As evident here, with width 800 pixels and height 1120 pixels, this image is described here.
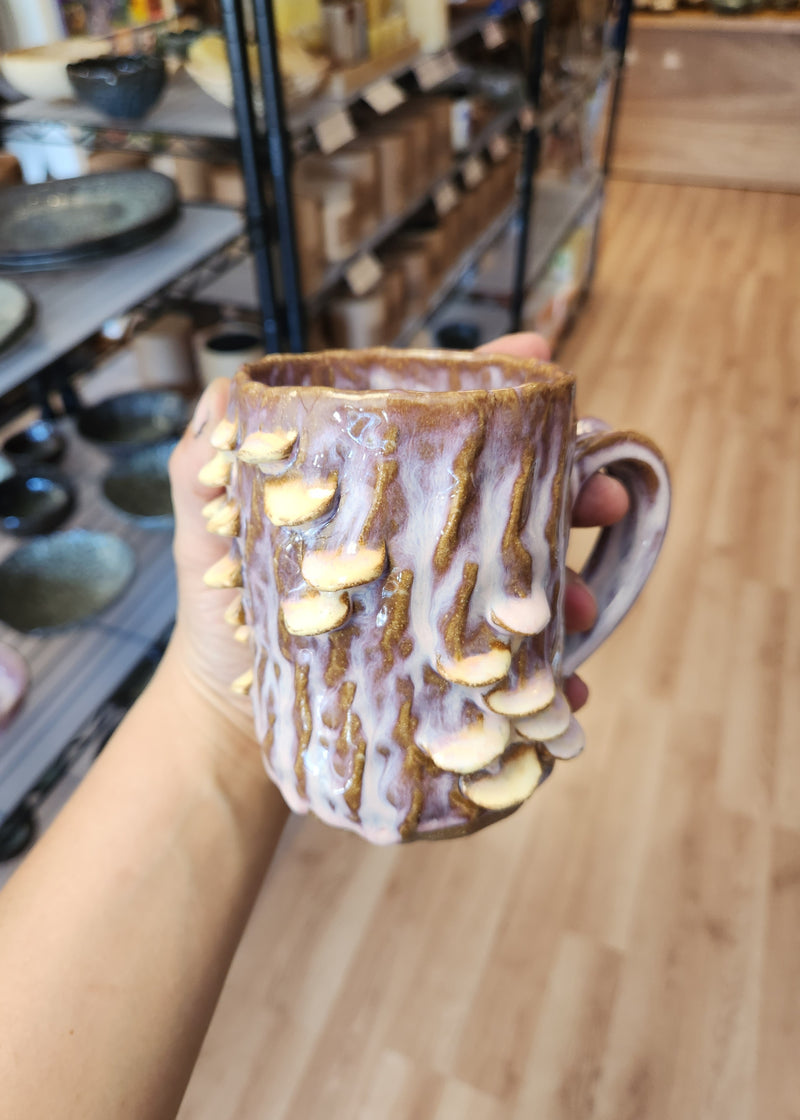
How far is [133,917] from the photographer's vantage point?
629 millimetres

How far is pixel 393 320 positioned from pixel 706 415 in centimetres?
109

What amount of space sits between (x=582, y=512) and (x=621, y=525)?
0.10 meters

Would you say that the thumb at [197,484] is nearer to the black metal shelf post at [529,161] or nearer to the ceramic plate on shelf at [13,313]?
the ceramic plate on shelf at [13,313]

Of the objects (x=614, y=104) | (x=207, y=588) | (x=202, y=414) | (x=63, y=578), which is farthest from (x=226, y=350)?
(x=614, y=104)

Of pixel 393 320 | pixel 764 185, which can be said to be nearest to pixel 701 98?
pixel 764 185

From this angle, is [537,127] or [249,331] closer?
[249,331]

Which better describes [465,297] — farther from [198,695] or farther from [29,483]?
[198,695]

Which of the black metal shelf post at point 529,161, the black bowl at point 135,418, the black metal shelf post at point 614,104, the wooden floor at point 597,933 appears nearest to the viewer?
the wooden floor at point 597,933

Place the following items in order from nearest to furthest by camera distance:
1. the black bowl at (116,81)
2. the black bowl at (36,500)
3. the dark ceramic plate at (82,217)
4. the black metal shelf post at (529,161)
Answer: the dark ceramic plate at (82,217) < the black bowl at (116,81) < the black bowl at (36,500) < the black metal shelf post at (529,161)

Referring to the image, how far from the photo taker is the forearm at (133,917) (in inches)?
21.8

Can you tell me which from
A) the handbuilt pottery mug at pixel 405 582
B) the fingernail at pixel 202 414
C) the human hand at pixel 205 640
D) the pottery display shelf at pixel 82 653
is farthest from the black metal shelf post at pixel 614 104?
the handbuilt pottery mug at pixel 405 582

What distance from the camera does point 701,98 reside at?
13.0ft

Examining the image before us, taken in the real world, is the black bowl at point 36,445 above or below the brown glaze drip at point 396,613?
below

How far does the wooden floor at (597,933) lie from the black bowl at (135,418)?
2.48ft
